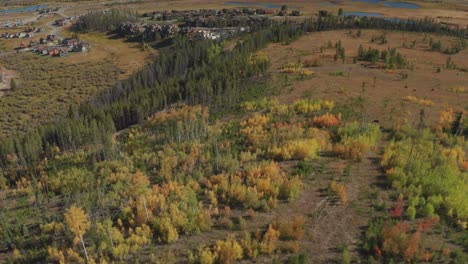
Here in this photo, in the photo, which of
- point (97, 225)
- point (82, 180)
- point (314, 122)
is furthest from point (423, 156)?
point (82, 180)

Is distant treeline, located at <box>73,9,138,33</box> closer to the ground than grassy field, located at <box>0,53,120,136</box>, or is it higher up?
higher up

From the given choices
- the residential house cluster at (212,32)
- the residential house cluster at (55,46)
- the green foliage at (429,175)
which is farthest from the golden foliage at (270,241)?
the residential house cluster at (55,46)

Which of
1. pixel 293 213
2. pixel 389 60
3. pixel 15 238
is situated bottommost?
Result: pixel 15 238

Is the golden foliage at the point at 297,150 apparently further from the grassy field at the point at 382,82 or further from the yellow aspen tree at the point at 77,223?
the yellow aspen tree at the point at 77,223

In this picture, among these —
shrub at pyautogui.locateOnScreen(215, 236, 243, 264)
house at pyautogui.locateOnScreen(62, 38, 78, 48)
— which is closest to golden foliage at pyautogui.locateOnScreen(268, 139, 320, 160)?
shrub at pyautogui.locateOnScreen(215, 236, 243, 264)

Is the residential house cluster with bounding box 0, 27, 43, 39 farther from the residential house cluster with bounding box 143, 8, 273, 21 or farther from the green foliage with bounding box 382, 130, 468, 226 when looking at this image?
the green foliage with bounding box 382, 130, 468, 226

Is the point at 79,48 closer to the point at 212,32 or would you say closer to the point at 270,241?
the point at 212,32

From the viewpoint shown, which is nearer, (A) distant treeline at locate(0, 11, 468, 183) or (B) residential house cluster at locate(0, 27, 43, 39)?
(A) distant treeline at locate(0, 11, 468, 183)

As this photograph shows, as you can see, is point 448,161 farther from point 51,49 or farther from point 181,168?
point 51,49

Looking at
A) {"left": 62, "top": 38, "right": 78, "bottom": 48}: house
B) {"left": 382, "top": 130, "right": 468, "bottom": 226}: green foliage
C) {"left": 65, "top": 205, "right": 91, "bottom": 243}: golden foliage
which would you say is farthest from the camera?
{"left": 62, "top": 38, "right": 78, "bottom": 48}: house
